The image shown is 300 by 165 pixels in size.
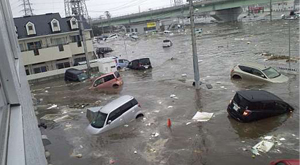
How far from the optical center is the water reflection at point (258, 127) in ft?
35.0

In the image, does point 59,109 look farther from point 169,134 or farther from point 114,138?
point 169,134

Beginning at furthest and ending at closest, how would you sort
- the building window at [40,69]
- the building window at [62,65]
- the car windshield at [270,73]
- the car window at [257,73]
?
the building window at [62,65] < the building window at [40,69] < the car window at [257,73] < the car windshield at [270,73]

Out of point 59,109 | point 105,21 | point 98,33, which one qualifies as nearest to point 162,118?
point 59,109

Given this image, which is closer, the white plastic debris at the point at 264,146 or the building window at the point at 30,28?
the white plastic debris at the point at 264,146

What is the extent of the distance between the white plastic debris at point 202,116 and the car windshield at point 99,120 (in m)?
4.32

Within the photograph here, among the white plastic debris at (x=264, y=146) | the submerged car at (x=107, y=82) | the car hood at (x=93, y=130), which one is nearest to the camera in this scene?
the white plastic debris at (x=264, y=146)

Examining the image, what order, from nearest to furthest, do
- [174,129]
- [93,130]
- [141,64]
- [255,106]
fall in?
[255,106] → [174,129] → [93,130] → [141,64]

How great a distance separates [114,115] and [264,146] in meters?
6.60

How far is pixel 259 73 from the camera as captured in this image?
17.8m

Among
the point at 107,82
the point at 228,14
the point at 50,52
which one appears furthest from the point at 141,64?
the point at 228,14

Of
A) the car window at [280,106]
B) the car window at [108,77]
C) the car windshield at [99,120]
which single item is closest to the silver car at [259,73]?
the car window at [280,106]

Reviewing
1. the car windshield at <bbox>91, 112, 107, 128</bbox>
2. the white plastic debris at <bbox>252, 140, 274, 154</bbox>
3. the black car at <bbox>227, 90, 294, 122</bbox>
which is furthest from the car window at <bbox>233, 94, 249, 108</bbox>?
the car windshield at <bbox>91, 112, 107, 128</bbox>

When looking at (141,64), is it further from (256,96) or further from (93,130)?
(256,96)

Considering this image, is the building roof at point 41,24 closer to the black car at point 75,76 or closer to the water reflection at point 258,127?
the black car at point 75,76
